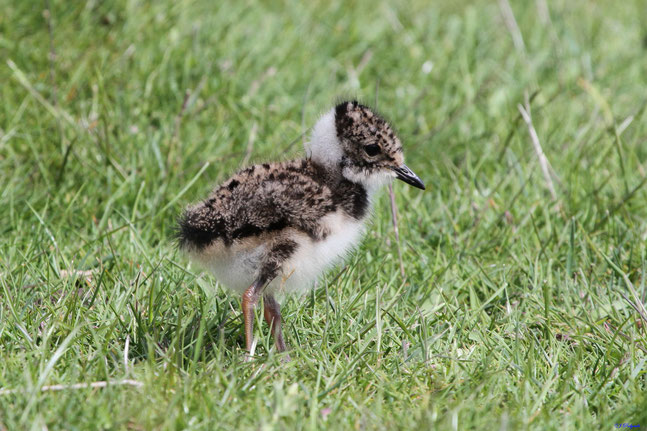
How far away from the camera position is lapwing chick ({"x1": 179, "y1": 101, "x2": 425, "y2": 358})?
327cm

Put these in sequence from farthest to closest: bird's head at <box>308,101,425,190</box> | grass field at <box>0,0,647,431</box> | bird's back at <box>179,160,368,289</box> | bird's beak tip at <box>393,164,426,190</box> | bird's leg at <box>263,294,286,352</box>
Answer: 1. bird's beak tip at <box>393,164,426,190</box>
2. bird's head at <box>308,101,425,190</box>
3. bird's leg at <box>263,294,286,352</box>
4. bird's back at <box>179,160,368,289</box>
5. grass field at <box>0,0,647,431</box>

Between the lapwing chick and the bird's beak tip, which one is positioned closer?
the lapwing chick

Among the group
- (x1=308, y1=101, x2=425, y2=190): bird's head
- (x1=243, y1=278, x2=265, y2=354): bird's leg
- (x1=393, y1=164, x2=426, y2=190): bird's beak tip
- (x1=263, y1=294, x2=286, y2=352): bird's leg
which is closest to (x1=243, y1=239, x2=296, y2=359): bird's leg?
(x1=243, y1=278, x2=265, y2=354): bird's leg

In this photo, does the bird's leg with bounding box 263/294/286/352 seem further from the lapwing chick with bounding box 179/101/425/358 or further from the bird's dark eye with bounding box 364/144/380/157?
the bird's dark eye with bounding box 364/144/380/157

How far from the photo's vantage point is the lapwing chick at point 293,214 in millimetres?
3268

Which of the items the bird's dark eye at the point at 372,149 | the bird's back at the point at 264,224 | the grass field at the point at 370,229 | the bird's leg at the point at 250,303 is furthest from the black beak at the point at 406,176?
the bird's leg at the point at 250,303

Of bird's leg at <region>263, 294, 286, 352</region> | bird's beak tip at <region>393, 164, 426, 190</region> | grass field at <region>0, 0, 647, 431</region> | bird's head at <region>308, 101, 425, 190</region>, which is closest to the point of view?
grass field at <region>0, 0, 647, 431</region>

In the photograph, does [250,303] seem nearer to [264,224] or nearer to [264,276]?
[264,276]

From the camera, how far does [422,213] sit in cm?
469

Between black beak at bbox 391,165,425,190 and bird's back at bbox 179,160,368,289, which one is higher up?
bird's back at bbox 179,160,368,289

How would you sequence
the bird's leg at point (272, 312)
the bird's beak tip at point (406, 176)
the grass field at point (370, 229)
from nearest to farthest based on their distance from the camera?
the grass field at point (370, 229), the bird's leg at point (272, 312), the bird's beak tip at point (406, 176)

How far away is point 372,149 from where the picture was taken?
144 inches

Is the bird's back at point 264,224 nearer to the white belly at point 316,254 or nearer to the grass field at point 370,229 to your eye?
the white belly at point 316,254

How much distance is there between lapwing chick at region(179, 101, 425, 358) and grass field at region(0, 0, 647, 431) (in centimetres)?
20
